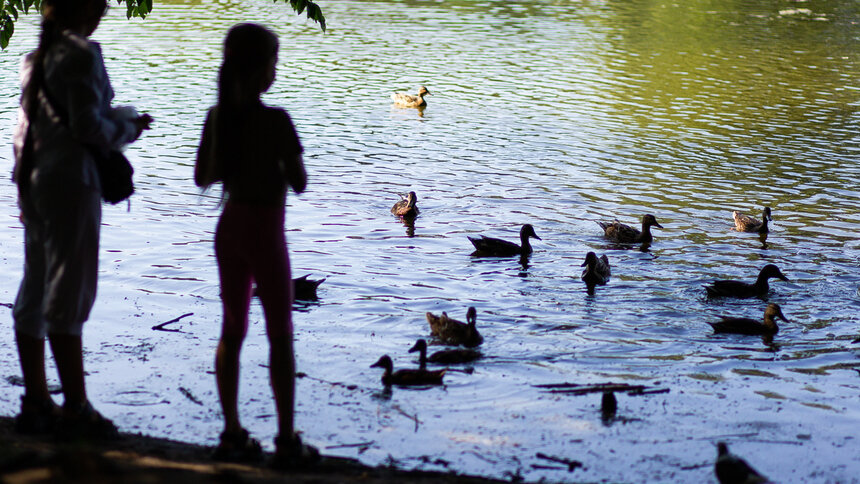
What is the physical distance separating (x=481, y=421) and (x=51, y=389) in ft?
9.62

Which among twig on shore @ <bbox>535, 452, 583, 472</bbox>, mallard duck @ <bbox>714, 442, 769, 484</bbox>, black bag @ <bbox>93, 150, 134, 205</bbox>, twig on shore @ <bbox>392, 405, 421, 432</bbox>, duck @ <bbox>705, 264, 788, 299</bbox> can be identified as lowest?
duck @ <bbox>705, 264, 788, 299</bbox>

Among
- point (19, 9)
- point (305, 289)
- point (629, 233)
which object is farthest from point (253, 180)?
point (629, 233)

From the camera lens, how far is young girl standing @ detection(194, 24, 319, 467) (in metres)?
4.84

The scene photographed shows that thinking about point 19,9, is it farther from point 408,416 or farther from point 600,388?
point 600,388

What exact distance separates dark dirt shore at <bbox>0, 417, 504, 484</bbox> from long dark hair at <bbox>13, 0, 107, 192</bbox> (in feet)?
4.60

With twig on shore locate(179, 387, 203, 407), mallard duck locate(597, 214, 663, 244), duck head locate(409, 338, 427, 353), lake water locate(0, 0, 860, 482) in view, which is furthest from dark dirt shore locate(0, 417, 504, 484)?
mallard duck locate(597, 214, 663, 244)

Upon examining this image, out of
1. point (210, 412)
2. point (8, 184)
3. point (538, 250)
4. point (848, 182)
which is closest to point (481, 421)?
point (210, 412)

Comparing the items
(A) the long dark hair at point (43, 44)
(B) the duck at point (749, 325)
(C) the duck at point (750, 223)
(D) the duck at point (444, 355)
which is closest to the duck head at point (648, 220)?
(C) the duck at point (750, 223)

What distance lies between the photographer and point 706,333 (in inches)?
376

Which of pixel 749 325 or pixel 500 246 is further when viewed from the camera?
→ pixel 500 246

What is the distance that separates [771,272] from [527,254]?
9.46 feet

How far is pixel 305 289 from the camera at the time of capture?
10102 mm

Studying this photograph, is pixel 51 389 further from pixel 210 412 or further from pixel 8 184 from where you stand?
pixel 8 184

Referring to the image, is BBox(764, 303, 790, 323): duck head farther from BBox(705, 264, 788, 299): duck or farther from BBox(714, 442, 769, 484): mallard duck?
BBox(714, 442, 769, 484): mallard duck
